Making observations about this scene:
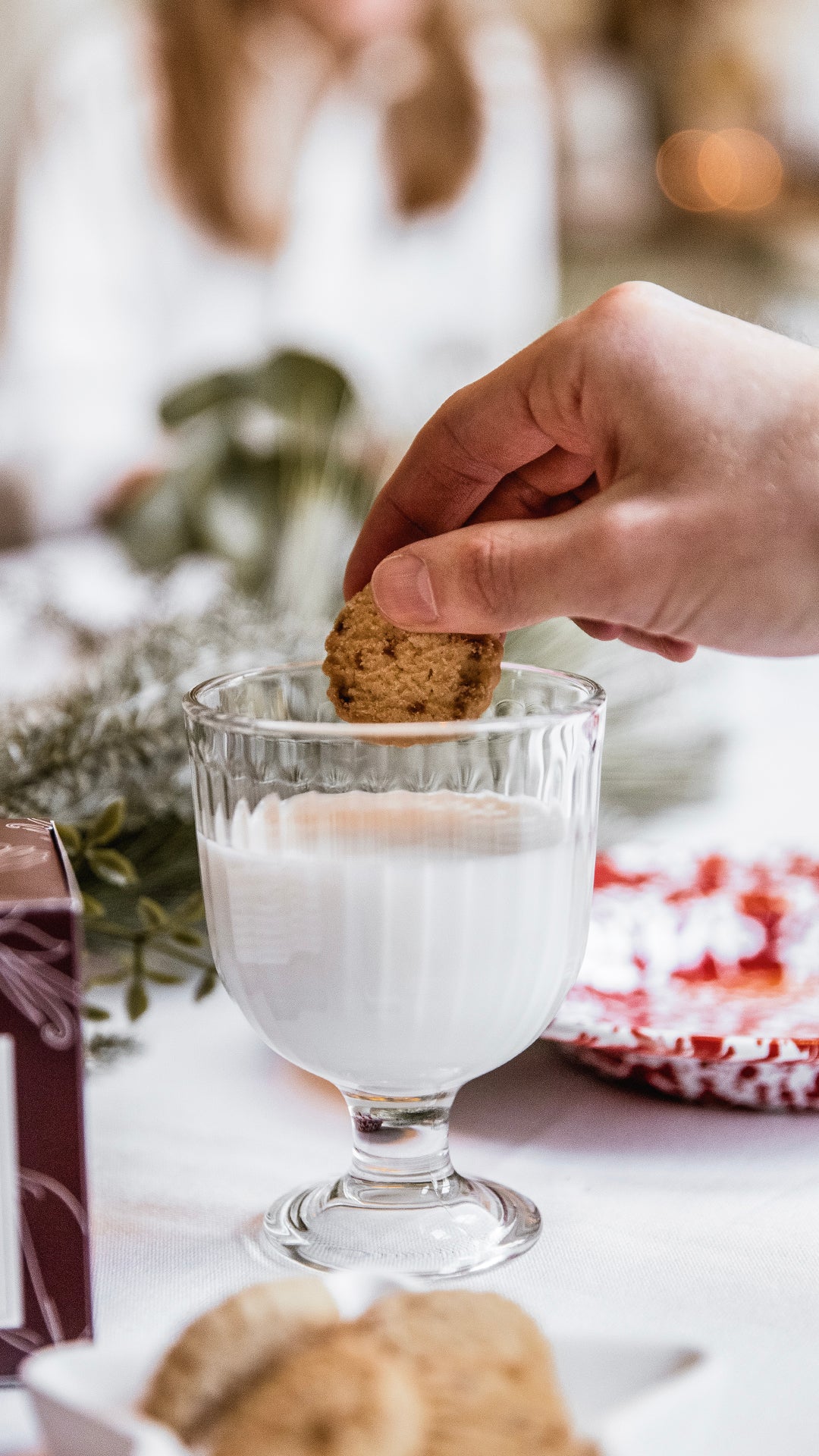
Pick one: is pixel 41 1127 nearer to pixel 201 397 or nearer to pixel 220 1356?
pixel 220 1356

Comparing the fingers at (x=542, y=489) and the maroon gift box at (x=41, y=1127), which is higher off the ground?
the fingers at (x=542, y=489)

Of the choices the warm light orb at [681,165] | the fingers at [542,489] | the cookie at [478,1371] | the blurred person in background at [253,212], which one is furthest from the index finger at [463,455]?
the warm light orb at [681,165]

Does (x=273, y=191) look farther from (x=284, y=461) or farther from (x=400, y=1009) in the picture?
(x=400, y=1009)

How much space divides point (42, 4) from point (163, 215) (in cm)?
28

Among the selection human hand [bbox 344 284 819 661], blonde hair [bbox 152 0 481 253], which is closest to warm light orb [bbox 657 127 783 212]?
blonde hair [bbox 152 0 481 253]

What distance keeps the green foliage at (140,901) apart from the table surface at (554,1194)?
47mm

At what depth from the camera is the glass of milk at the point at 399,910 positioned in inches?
18.3

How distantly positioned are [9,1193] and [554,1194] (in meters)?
0.23

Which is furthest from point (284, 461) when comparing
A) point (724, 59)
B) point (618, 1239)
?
point (724, 59)

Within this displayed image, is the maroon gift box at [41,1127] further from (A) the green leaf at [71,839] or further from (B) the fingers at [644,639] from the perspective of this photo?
(B) the fingers at [644,639]

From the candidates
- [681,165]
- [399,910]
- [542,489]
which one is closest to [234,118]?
[681,165]

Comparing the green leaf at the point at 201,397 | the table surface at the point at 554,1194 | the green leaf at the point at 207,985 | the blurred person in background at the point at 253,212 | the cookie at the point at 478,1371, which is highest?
the blurred person in background at the point at 253,212

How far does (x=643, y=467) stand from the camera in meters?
0.50

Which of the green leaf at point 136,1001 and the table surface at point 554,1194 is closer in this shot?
the table surface at point 554,1194
